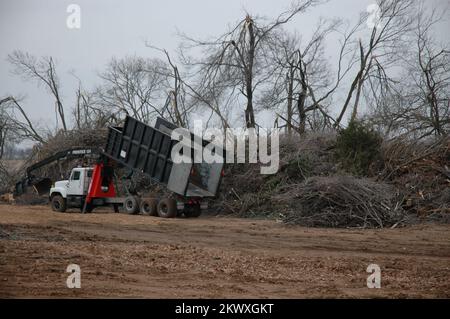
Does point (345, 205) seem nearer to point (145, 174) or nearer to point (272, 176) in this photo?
point (272, 176)

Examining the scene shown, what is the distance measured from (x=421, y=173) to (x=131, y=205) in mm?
10489

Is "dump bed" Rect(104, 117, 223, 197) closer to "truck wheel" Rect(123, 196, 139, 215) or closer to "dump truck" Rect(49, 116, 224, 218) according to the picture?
"dump truck" Rect(49, 116, 224, 218)

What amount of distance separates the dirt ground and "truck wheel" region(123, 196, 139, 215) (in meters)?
4.90

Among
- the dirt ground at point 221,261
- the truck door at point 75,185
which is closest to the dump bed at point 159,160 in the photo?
the truck door at point 75,185

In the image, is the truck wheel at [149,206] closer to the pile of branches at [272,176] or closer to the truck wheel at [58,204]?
the pile of branches at [272,176]

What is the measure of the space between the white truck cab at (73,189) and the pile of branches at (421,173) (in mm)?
11302

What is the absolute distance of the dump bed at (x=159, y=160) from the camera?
21078 millimetres

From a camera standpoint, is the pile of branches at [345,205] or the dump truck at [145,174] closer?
the pile of branches at [345,205]

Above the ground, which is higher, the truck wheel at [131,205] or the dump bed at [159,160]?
the dump bed at [159,160]

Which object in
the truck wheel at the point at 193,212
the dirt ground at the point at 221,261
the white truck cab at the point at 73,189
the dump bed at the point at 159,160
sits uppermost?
the dump bed at the point at 159,160

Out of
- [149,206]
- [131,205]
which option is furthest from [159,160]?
[131,205]

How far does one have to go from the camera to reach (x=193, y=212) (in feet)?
72.9

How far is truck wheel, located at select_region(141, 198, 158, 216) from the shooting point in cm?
2230
